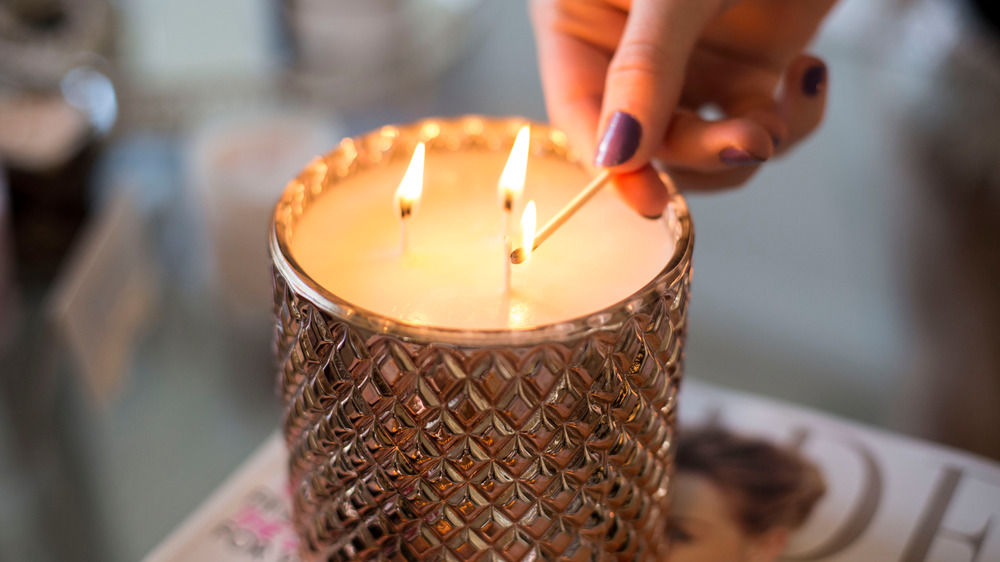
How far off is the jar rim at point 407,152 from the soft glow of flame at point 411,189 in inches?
2.0

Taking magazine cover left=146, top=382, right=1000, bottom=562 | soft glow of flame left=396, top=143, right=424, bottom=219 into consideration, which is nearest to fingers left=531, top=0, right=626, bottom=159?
soft glow of flame left=396, top=143, right=424, bottom=219

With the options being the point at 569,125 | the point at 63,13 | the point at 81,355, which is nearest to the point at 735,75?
the point at 569,125

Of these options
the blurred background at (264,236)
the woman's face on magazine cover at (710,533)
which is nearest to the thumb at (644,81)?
the woman's face on magazine cover at (710,533)

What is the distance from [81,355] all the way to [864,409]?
614 mm

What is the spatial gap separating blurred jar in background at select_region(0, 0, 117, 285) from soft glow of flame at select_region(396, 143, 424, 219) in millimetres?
479

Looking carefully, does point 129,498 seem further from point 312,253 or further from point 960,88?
point 960,88

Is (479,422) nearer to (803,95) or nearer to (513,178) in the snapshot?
(513,178)

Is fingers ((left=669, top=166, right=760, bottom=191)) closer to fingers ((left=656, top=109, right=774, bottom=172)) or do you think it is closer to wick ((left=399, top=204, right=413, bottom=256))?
fingers ((left=656, top=109, right=774, bottom=172))

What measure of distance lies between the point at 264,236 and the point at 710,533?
45cm

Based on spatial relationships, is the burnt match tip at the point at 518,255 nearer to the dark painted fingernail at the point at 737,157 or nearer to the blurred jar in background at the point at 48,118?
the dark painted fingernail at the point at 737,157

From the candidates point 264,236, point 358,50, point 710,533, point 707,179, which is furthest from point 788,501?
point 358,50

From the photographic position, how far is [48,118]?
0.82m

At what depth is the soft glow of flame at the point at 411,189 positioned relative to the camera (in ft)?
1.47

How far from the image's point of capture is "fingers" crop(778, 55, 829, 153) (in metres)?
0.55
